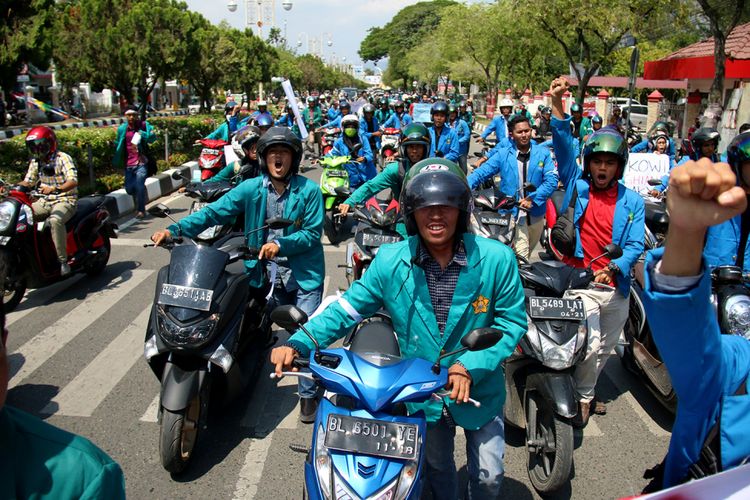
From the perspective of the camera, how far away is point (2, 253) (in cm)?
610

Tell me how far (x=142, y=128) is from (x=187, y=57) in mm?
14798

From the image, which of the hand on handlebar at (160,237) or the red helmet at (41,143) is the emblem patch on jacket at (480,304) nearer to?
the hand on handlebar at (160,237)

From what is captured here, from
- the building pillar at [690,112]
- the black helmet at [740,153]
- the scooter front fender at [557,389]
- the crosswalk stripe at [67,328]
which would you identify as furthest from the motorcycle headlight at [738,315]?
the building pillar at [690,112]

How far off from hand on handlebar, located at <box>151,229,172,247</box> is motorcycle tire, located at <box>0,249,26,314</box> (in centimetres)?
283

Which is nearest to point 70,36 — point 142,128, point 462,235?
point 142,128

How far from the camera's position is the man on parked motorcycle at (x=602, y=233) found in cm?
407

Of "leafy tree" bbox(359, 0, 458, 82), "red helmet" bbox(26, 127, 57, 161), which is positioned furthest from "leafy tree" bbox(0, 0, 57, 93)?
"leafy tree" bbox(359, 0, 458, 82)

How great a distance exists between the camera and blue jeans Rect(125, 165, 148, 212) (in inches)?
411

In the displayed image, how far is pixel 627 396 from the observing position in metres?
4.90

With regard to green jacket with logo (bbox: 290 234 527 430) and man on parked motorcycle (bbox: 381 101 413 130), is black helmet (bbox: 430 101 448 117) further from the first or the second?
green jacket with logo (bbox: 290 234 527 430)

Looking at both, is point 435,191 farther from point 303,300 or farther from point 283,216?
point 303,300

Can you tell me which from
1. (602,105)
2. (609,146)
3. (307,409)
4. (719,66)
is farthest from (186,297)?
(602,105)

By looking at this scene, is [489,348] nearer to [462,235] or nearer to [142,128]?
[462,235]

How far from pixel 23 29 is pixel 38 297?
18183 mm
